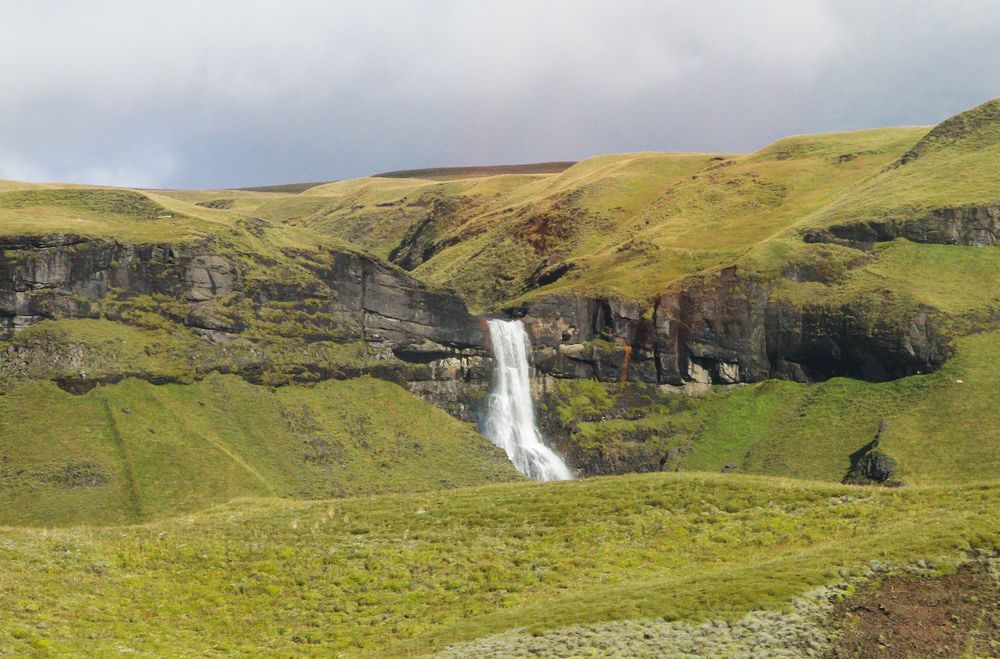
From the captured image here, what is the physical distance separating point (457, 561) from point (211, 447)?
6515 cm

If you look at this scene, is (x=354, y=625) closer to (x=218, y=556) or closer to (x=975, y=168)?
(x=218, y=556)

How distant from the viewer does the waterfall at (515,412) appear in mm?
→ 149500

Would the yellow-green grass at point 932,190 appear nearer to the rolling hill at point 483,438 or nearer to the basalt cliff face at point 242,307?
the rolling hill at point 483,438

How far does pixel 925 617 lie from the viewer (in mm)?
45781

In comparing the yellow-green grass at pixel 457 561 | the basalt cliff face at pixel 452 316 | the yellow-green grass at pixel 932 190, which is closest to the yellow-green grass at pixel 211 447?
the basalt cliff face at pixel 452 316

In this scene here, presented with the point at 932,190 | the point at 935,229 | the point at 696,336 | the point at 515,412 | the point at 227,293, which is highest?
the point at 932,190

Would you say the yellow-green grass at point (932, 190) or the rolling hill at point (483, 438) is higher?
the yellow-green grass at point (932, 190)

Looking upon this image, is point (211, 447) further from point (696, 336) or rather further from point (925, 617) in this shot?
point (925, 617)

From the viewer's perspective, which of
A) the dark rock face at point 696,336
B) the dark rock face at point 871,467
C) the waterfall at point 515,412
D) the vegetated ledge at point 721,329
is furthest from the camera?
the dark rock face at point 696,336

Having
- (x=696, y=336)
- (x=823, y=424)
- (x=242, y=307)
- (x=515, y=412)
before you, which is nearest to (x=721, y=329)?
(x=696, y=336)

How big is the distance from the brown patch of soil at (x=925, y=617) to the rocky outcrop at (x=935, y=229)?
130181 millimetres

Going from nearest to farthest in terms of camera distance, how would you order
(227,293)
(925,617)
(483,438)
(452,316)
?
(925,617) → (227,293) → (483,438) → (452,316)

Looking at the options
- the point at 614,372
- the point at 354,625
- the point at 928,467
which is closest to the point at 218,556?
the point at 354,625

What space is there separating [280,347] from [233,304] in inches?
304
